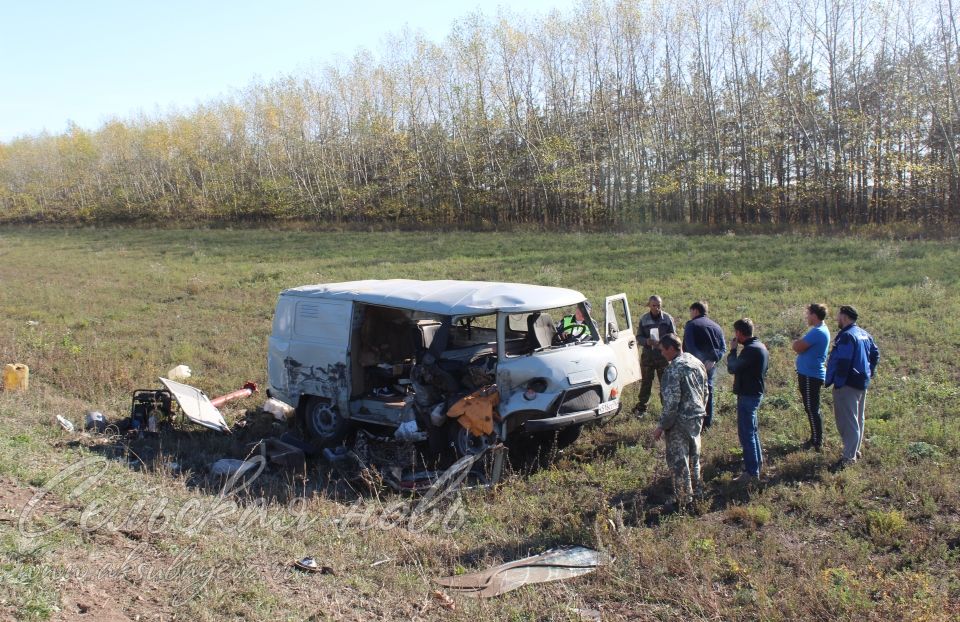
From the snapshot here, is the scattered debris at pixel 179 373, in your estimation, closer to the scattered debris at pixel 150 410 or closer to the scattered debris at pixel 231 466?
the scattered debris at pixel 150 410

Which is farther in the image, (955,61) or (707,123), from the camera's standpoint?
(707,123)

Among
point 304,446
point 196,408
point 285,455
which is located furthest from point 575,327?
point 196,408

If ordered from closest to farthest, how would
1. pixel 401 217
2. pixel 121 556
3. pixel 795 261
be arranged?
pixel 121 556 < pixel 795 261 < pixel 401 217

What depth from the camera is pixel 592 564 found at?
5477 millimetres

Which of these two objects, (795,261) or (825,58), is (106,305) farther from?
(825,58)

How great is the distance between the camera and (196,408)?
9.20 m

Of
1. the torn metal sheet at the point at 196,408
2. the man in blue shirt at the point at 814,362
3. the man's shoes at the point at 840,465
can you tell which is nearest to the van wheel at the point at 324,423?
the torn metal sheet at the point at 196,408

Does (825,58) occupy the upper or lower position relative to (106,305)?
upper

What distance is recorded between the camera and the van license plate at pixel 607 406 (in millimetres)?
7465

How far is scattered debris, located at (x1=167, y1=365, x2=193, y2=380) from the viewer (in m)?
11.9

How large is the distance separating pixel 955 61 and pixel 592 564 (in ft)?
112

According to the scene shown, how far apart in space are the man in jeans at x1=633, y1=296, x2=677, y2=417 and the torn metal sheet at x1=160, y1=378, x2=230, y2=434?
18.2 ft

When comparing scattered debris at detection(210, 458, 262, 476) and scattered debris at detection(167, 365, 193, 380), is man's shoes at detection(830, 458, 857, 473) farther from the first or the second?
scattered debris at detection(167, 365, 193, 380)

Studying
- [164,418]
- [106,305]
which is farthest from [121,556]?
[106,305]
